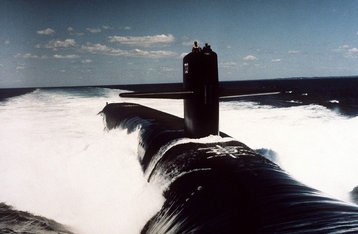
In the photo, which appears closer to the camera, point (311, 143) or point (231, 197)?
point (231, 197)

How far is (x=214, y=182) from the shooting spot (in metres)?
4.82

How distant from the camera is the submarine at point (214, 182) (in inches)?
142

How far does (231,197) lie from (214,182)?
0.58 m

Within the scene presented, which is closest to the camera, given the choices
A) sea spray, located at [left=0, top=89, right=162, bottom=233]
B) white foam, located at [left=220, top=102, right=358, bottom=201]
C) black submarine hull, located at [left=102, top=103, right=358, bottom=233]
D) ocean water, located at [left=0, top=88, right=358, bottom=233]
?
black submarine hull, located at [left=102, top=103, right=358, bottom=233]

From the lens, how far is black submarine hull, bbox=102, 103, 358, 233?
3.53 m

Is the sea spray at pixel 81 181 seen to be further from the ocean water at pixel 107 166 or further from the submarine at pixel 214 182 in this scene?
the submarine at pixel 214 182

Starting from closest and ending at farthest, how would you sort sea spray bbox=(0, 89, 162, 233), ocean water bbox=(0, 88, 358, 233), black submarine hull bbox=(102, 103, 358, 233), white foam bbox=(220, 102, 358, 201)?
black submarine hull bbox=(102, 103, 358, 233)
sea spray bbox=(0, 89, 162, 233)
ocean water bbox=(0, 88, 358, 233)
white foam bbox=(220, 102, 358, 201)

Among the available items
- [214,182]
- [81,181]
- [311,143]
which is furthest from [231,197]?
[311,143]

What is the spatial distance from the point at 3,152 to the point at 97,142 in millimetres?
3603

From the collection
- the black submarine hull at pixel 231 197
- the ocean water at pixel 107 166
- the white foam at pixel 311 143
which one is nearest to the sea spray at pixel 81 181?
the ocean water at pixel 107 166

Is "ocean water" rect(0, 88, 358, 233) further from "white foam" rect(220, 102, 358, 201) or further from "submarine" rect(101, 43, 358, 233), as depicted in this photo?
"submarine" rect(101, 43, 358, 233)

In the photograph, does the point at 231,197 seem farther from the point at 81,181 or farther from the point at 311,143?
the point at 311,143

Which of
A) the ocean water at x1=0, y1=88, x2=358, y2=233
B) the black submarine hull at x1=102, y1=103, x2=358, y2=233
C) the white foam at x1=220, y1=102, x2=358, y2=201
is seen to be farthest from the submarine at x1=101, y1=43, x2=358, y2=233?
the white foam at x1=220, y1=102, x2=358, y2=201

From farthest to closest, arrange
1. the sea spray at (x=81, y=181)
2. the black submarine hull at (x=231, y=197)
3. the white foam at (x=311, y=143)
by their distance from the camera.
→ 1. the white foam at (x=311, y=143)
2. the sea spray at (x=81, y=181)
3. the black submarine hull at (x=231, y=197)
